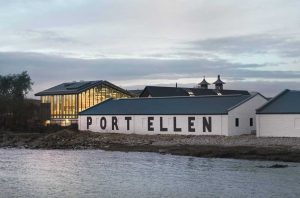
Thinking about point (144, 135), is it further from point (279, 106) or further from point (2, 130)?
point (2, 130)

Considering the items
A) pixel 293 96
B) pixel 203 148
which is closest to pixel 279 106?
pixel 293 96

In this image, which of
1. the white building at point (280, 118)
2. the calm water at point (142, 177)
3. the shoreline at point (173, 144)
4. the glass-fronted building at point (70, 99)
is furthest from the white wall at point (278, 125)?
the glass-fronted building at point (70, 99)

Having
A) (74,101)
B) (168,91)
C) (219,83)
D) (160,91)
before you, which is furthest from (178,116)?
(219,83)

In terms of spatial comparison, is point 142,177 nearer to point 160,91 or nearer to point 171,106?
point 171,106

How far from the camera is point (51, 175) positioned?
3219cm

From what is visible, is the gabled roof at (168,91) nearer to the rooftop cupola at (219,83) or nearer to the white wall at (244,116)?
the rooftop cupola at (219,83)

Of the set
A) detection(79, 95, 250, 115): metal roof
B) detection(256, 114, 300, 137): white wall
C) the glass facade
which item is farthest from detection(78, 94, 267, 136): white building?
the glass facade

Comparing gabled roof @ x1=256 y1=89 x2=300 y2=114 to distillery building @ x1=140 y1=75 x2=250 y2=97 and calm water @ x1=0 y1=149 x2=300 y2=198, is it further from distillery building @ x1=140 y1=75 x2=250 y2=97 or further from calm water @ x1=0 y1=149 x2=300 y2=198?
distillery building @ x1=140 y1=75 x2=250 y2=97

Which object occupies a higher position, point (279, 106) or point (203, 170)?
point (279, 106)

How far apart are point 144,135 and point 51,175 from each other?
92.3 feet

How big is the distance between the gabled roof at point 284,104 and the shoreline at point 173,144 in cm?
301

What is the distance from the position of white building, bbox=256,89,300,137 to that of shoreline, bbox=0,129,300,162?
1657 millimetres

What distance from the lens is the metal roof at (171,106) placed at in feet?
188

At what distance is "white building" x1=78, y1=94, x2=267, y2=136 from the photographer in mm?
55500
